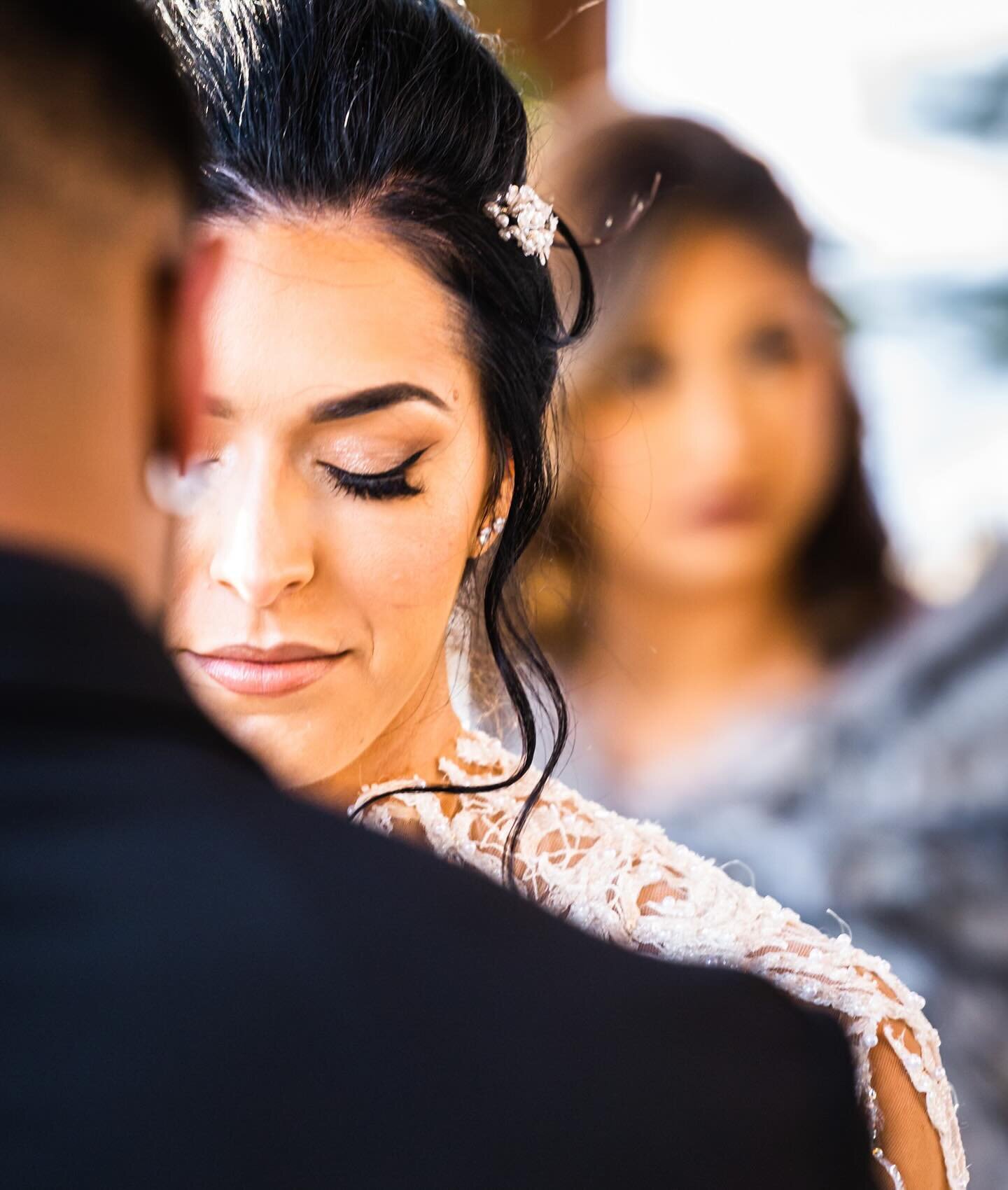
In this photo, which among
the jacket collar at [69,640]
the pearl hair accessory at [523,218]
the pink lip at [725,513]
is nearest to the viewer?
the jacket collar at [69,640]

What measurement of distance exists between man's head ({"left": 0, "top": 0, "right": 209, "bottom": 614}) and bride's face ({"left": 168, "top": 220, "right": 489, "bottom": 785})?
425 millimetres

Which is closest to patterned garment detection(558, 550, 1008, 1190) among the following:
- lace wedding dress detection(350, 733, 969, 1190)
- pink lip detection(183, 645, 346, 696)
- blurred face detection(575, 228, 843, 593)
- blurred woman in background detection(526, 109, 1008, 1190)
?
blurred woman in background detection(526, 109, 1008, 1190)

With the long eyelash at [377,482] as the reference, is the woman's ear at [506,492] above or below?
above

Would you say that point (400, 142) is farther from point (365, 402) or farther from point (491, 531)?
point (491, 531)

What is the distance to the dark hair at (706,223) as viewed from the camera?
61.4 inches

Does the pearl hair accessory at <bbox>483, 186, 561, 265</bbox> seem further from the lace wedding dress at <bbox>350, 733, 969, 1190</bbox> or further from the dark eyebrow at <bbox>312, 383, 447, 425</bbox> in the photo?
the lace wedding dress at <bbox>350, 733, 969, 1190</bbox>

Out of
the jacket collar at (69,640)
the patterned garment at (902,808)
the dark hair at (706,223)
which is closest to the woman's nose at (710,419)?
the dark hair at (706,223)

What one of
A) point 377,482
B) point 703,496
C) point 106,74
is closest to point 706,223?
point 703,496

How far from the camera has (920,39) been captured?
184 cm

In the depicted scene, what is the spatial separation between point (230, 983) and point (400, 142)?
762 mm

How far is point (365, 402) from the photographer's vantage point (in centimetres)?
99

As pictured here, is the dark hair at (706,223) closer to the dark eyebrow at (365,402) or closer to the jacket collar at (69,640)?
the dark eyebrow at (365,402)

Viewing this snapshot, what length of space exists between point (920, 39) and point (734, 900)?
1.32 metres

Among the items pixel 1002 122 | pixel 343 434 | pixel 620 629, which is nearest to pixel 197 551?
pixel 343 434
